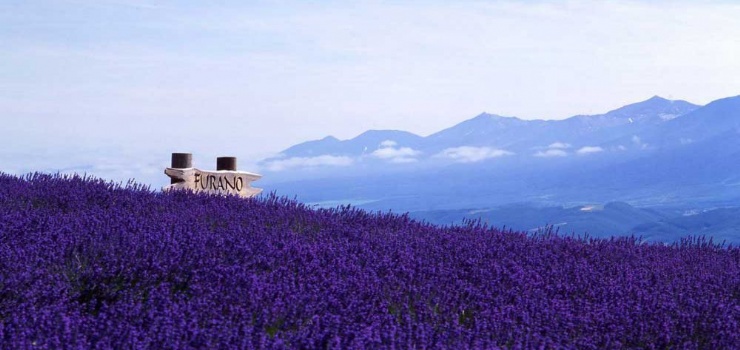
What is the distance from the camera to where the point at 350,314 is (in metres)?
3.86

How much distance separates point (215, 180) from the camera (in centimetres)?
998

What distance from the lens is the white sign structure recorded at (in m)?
9.60

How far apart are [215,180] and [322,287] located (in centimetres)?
583

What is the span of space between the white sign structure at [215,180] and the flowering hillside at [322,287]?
2828 mm

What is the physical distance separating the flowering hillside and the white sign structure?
283 cm

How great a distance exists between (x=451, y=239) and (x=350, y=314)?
249 centimetres

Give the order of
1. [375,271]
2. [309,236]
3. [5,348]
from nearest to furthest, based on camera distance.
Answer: [5,348] < [375,271] < [309,236]

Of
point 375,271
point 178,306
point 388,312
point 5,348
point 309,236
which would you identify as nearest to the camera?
point 5,348

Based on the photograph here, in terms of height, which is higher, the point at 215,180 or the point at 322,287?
the point at 215,180

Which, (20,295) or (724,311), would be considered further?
(724,311)

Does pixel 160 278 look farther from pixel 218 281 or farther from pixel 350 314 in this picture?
pixel 350 314

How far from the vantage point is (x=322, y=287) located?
432 cm

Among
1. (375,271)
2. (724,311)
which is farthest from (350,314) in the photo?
(724,311)

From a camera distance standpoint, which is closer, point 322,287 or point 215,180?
point 322,287
